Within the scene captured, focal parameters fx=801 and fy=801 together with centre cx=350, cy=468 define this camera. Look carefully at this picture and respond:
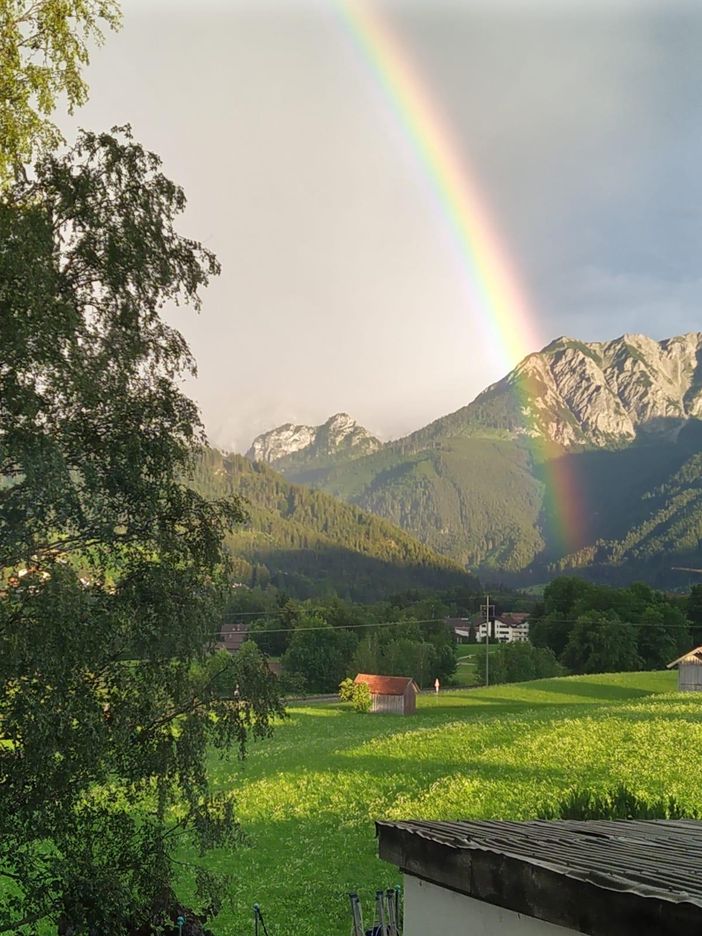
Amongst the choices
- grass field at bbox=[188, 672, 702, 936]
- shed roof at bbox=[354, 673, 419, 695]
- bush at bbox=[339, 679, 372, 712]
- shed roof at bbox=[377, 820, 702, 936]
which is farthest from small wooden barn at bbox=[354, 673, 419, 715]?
shed roof at bbox=[377, 820, 702, 936]

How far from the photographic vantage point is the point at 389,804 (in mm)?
33969

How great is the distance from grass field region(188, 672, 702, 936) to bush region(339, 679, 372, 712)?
27.8m

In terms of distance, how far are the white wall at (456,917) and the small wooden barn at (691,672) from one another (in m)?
82.3

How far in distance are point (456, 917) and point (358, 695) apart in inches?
3342

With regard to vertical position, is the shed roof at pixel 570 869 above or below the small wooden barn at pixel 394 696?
above

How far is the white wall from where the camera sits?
6.04m

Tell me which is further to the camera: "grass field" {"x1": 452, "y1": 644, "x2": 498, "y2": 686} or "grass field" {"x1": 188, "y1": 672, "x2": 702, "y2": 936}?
"grass field" {"x1": 452, "y1": 644, "x2": 498, "y2": 686}

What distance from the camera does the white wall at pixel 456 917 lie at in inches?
238

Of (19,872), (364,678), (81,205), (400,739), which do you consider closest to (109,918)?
(19,872)

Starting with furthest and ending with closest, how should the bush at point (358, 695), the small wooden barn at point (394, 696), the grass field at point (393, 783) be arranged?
the bush at point (358, 695) → the small wooden barn at point (394, 696) → the grass field at point (393, 783)

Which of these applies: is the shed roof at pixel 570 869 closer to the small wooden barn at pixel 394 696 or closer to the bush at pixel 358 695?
the small wooden barn at pixel 394 696

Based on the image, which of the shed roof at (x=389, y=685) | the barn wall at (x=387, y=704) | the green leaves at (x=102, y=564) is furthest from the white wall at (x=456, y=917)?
the shed roof at (x=389, y=685)

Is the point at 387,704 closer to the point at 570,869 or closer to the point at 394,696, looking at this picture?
the point at 394,696

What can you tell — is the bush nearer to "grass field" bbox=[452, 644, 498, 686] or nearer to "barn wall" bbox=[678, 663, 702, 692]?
"barn wall" bbox=[678, 663, 702, 692]
